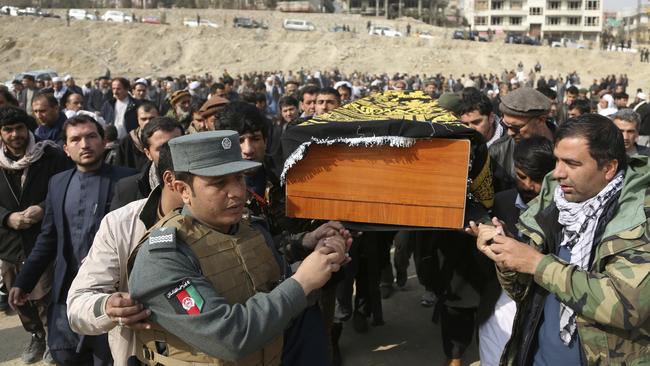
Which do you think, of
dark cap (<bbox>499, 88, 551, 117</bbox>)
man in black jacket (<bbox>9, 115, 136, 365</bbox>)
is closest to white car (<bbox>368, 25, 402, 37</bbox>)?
dark cap (<bbox>499, 88, 551, 117</bbox>)

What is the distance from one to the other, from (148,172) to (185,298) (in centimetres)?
187

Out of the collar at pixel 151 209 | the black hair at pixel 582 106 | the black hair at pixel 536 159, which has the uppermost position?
the black hair at pixel 582 106

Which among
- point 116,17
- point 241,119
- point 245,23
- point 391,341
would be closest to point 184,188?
point 241,119

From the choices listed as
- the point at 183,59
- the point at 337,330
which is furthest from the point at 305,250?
the point at 183,59

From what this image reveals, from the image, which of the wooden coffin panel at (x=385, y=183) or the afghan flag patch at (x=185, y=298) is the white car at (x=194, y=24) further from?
the afghan flag patch at (x=185, y=298)

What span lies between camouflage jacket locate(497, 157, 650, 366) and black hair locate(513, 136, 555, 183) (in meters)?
0.90

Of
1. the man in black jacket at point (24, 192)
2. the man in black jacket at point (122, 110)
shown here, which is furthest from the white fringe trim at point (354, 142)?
the man in black jacket at point (122, 110)

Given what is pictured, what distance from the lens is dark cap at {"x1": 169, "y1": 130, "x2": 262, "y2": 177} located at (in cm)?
179

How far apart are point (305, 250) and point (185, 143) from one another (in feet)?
3.09

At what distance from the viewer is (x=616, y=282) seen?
1908 mm

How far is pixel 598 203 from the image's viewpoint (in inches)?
82.1

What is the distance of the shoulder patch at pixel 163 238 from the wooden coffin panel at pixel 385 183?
1.06 meters

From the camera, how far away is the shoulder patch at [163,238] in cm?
170

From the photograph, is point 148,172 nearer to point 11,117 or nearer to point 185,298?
point 11,117
